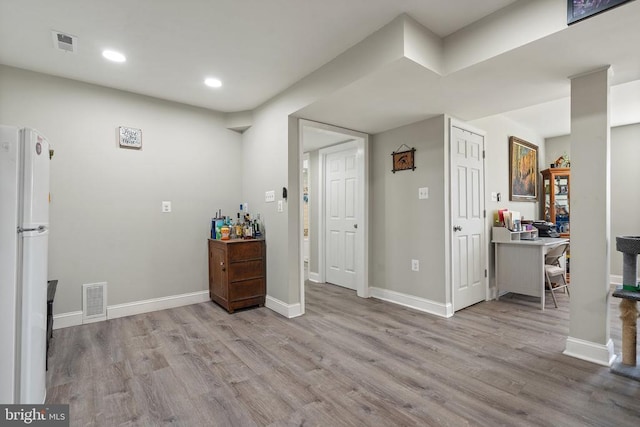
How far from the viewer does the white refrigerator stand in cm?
137

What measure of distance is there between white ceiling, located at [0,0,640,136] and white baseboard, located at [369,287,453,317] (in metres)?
2.03

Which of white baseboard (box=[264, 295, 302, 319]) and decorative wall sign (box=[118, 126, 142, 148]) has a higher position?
decorative wall sign (box=[118, 126, 142, 148])

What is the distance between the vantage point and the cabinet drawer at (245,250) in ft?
11.0

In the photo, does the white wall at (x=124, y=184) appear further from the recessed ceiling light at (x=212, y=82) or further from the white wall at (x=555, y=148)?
the white wall at (x=555, y=148)

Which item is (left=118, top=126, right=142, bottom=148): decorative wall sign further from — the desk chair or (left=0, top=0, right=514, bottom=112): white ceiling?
the desk chair

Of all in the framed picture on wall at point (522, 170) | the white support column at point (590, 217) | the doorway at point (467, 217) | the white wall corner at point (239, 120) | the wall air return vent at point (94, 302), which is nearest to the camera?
the white support column at point (590, 217)

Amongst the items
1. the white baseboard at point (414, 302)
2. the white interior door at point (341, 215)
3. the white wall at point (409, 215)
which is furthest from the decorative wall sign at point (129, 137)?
the white baseboard at point (414, 302)

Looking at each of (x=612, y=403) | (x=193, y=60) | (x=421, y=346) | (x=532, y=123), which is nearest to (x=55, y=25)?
(x=193, y=60)

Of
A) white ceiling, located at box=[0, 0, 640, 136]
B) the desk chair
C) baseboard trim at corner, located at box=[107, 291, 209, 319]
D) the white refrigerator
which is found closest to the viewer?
the white refrigerator

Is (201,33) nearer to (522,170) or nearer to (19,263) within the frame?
(19,263)

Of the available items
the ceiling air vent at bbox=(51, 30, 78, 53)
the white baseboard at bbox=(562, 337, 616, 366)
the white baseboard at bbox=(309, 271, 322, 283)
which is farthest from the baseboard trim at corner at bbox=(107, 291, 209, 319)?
the white baseboard at bbox=(562, 337, 616, 366)

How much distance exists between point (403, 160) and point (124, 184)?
3.11 metres

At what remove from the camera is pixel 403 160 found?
11.8ft

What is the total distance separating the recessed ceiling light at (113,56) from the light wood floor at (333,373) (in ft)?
7.92
